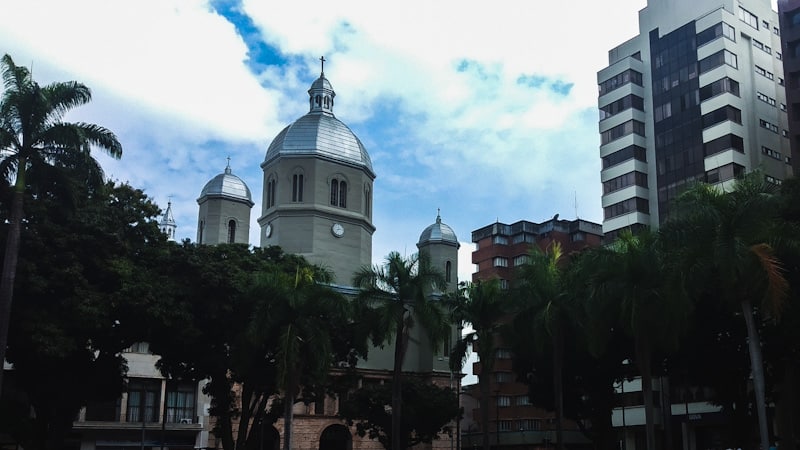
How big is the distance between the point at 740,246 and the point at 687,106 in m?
35.5

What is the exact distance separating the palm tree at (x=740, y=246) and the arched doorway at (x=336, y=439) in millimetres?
35690

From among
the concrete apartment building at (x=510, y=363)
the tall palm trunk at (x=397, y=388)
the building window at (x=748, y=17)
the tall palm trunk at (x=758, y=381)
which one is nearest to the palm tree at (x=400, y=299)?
the tall palm trunk at (x=397, y=388)

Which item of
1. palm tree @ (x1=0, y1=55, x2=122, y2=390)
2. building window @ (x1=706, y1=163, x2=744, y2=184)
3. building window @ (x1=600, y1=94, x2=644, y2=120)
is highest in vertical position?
building window @ (x1=600, y1=94, x2=644, y2=120)

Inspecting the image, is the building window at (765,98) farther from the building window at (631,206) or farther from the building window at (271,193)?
the building window at (271,193)

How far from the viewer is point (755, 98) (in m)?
56.4

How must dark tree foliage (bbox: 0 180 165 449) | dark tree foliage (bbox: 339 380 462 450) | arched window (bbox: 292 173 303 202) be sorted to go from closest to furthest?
dark tree foliage (bbox: 0 180 165 449) < dark tree foliage (bbox: 339 380 462 450) < arched window (bbox: 292 173 303 202)

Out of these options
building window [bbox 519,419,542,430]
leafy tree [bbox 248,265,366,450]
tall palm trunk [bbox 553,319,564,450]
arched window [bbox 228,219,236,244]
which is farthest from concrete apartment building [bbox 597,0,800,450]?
arched window [bbox 228,219,236,244]

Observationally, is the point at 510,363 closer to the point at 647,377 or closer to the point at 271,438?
the point at 271,438

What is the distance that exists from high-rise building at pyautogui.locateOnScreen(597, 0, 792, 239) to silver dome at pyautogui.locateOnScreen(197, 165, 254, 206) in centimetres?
2781

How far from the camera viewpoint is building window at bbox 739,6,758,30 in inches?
2287

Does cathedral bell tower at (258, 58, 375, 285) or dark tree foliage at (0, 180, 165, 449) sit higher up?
cathedral bell tower at (258, 58, 375, 285)

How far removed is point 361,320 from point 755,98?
35999 millimetres

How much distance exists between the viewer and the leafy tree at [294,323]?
103 feet

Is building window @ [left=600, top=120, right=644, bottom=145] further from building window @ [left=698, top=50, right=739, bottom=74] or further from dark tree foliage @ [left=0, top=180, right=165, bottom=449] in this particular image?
dark tree foliage @ [left=0, top=180, right=165, bottom=449]
